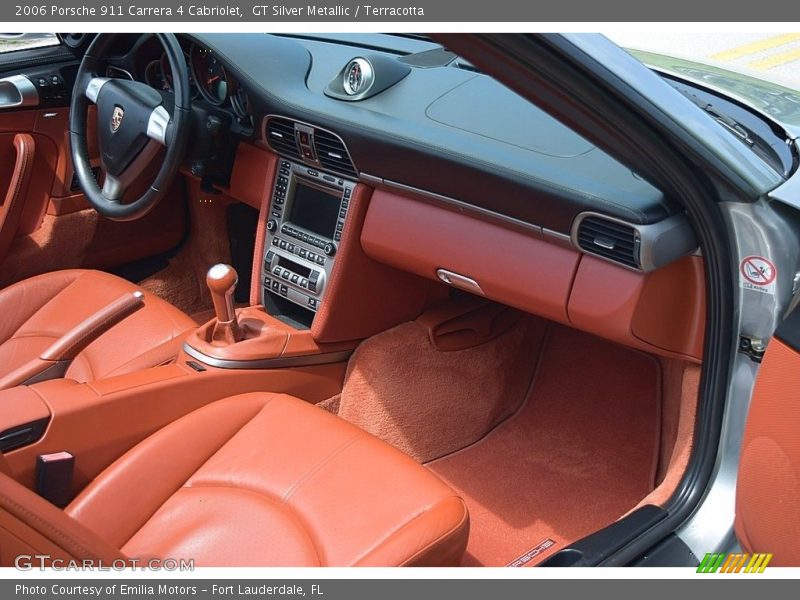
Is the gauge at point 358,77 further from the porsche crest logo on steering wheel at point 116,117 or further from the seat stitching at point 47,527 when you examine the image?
the seat stitching at point 47,527

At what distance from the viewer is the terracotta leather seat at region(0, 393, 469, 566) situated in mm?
1573

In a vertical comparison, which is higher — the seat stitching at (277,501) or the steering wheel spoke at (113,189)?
the steering wheel spoke at (113,189)

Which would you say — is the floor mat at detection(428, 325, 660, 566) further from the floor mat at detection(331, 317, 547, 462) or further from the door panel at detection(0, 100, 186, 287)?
the door panel at detection(0, 100, 186, 287)

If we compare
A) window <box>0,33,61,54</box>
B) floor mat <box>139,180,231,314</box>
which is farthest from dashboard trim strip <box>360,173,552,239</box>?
window <box>0,33,61,54</box>

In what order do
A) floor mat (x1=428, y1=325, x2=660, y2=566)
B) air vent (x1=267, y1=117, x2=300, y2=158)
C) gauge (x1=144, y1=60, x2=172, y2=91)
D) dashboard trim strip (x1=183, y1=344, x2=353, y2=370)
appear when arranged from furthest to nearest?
gauge (x1=144, y1=60, x2=172, y2=91) → air vent (x1=267, y1=117, x2=300, y2=158) → floor mat (x1=428, y1=325, x2=660, y2=566) → dashboard trim strip (x1=183, y1=344, x2=353, y2=370)

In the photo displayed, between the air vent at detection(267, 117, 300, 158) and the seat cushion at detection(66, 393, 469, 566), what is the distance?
31.9 inches

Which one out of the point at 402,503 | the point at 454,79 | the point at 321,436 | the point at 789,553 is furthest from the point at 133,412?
the point at 789,553

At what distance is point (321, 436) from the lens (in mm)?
1837

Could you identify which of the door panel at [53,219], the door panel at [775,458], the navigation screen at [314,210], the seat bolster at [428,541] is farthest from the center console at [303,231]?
the door panel at [775,458]

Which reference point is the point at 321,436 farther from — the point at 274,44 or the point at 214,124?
the point at 274,44

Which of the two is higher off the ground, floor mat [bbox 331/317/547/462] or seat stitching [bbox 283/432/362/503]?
seat stitching [bbox 283/432/362/503]

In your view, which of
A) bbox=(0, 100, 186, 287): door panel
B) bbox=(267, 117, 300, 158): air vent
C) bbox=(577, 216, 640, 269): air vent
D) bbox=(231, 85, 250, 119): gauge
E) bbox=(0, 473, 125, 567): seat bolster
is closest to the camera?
bbox=(0, 473, 125, 567): seat bolster

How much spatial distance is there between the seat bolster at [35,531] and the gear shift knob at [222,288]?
1.02 metres

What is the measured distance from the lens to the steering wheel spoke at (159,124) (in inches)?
94.0
